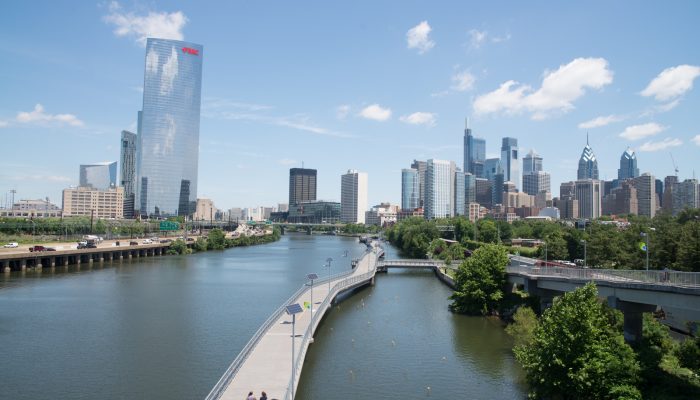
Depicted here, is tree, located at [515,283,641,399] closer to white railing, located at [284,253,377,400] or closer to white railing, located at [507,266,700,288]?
white railing, located at [507,266,700,288]

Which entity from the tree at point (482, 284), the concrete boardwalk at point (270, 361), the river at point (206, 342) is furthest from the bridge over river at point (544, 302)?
the tree at point (482, 284)

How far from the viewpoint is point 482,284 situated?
60750 millimetres

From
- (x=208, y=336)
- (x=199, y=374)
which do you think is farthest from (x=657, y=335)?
(x=208, y=336)

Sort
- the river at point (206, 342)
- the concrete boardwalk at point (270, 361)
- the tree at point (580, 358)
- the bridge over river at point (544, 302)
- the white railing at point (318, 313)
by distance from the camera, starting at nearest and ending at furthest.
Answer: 1. the tree at point (580, 358)
2. the concrete boardwalk at point (270, 361)
3. the white railing at point (318, 313)
4. the bridge over river at point (544, 302)
5. the river at point (206, 342)

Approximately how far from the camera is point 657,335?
3997 centimetres

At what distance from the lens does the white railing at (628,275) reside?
32875 millimetres

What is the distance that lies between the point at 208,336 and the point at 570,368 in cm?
3028

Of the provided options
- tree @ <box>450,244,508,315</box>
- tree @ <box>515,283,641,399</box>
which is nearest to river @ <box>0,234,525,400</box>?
tree @ <box>450,244,508,315</box>

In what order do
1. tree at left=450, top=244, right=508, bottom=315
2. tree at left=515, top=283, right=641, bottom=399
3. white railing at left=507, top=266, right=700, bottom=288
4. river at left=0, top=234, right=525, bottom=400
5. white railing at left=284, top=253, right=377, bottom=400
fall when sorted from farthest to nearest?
tree at left=450, top=244, right=508, bottom=315, river at left=0, top=234, right=525, bottom=400, white railing at left=507, top=266, right=700, bottom=288, white railing at left=284, top=253, right=377, bottom=400, tree at left=515, top=283, right=641, bottom=399

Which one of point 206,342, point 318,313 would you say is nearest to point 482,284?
point 318,313

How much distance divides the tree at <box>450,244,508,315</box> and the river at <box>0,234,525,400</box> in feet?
7.30

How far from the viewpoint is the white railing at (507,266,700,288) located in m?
32.9

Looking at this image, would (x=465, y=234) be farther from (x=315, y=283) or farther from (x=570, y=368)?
(x=570, y=368)

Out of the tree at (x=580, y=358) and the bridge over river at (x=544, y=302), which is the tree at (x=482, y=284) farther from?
the tree at (x=580, y=358)
